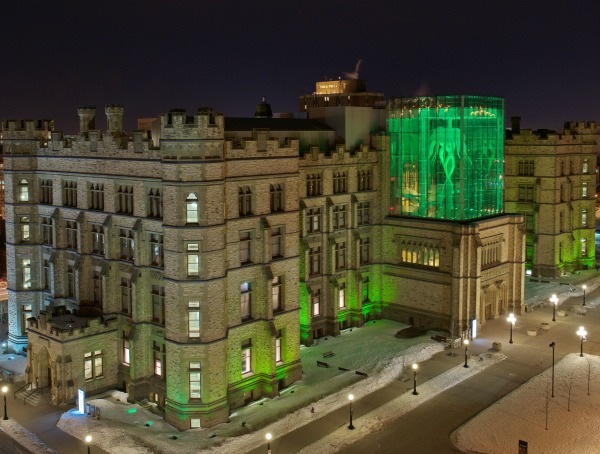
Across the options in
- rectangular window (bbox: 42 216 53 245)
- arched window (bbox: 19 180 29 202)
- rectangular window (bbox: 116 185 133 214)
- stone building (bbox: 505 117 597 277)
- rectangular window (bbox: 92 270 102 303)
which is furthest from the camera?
stone building (bbox: 505 117 597 277)

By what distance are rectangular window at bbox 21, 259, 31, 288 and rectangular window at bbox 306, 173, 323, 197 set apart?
21303mm

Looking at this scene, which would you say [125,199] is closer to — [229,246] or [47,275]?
[229,246]

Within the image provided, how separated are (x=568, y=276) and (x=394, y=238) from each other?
27.3 m

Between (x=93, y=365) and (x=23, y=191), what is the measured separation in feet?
49.2

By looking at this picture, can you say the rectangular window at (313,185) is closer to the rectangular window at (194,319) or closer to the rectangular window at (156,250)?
the rectangular window at (156,250)

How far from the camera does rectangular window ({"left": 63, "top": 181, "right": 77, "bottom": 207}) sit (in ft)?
153

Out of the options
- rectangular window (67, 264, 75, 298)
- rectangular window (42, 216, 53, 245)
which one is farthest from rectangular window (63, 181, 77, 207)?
rectangular window (67, 264, 75, 298)

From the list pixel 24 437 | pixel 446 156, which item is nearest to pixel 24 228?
pixel 24 437

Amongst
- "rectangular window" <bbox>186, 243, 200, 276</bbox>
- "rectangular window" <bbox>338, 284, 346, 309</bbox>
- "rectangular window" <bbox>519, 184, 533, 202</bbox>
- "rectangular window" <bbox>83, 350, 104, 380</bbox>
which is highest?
"rectangular window" <bbox>519, 184, 533, 202</bbox>

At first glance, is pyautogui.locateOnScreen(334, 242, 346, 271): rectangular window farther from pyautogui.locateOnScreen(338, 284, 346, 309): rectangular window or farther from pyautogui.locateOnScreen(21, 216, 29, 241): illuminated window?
pyautogui.locateOnScreen(21, 216, 29, 241): illuminated window

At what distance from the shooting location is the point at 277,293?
1709 inches

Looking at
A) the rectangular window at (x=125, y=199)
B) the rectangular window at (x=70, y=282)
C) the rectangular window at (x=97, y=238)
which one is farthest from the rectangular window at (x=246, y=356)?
the rectangular window at (x=70, y=282)

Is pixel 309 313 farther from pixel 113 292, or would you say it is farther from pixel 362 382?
pixel 113 292

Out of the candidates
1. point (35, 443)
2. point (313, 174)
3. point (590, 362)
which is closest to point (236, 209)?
point (313, 174)
